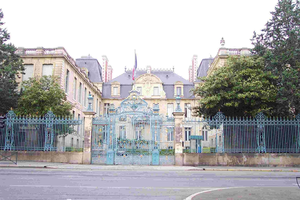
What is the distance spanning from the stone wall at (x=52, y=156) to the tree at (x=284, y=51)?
13357 millimetres

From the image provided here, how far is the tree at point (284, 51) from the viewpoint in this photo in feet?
62.2

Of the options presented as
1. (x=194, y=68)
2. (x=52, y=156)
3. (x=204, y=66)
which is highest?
(x=194, y=68)

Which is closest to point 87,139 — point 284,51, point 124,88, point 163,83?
point 284,51

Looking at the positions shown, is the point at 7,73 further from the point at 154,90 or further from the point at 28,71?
the point at 154,90

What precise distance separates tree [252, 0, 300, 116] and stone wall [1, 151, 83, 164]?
13.4 m

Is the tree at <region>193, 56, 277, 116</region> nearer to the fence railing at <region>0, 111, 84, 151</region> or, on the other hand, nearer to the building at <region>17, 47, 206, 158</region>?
the fence railing at <region>0, 111, 84, 151</region>

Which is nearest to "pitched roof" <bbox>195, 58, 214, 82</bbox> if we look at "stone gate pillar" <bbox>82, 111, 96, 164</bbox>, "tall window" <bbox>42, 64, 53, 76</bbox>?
"tall window" <bbox>42, 64, 53, 76</bbox>

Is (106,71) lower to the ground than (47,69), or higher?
higher

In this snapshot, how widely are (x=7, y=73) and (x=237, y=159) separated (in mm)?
18193

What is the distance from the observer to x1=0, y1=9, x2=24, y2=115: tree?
22.9 metres

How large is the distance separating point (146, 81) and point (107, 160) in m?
30.6

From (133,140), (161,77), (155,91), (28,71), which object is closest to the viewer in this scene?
(133,140)

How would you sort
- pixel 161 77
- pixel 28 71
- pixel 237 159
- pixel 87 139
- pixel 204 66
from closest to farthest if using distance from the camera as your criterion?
pixel 237 159, pixel 87 139, pixel 28 71, pixel 204 66, pixel 161 77

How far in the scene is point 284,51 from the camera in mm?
20312
